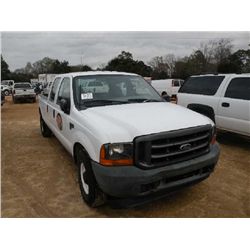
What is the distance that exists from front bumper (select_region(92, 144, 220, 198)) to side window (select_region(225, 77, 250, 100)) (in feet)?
11.1

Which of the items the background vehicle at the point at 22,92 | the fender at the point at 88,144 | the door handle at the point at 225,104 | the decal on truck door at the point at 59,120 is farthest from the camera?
the background vehicle at the point at 22,92

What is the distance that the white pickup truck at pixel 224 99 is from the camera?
19.0 feet

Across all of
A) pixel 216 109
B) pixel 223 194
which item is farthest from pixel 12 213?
pixel 216 109

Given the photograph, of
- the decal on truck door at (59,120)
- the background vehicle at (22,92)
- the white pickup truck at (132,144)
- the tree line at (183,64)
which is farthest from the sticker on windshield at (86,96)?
the tree line at (183,64)

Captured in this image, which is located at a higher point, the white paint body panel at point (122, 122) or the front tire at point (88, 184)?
the white paint body panel at point (122, 122)

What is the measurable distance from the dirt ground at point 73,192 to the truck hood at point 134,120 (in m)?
1.09

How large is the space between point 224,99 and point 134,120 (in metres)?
3.84

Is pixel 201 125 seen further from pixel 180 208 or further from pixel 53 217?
pixel 53 217

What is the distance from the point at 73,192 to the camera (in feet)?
12.9

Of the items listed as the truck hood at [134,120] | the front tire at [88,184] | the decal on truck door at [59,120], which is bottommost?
the front tire at [88,184]

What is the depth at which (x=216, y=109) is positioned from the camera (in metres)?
6.38

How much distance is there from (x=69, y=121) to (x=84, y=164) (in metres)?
0.91

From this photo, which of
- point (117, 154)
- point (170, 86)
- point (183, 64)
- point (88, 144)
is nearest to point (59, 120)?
point (88, 144)

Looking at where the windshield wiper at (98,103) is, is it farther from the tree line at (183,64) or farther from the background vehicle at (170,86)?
the tree line at (183,64)
